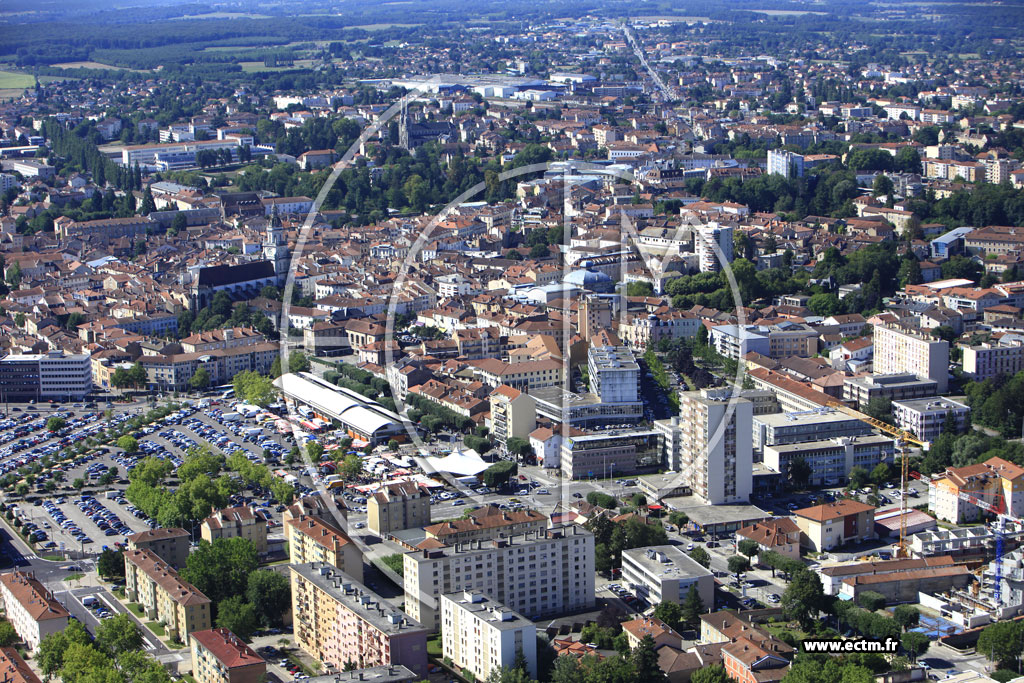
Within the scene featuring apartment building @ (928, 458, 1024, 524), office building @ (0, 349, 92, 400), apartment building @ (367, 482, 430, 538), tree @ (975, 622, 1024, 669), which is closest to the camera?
tree @ (975, 622, 1024, 669)

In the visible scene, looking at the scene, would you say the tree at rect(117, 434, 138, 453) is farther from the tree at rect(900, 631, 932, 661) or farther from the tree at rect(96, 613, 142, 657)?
the tree at rect(900, 631, 932, 661)

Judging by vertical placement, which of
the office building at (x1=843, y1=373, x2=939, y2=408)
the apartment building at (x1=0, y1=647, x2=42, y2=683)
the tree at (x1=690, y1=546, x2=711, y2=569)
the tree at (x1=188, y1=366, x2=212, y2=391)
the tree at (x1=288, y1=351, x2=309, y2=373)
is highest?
the apartment building at (x1=0, y1=647, x2=42, y2=683)

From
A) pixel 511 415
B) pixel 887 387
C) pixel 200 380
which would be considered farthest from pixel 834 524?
pixel 200 380

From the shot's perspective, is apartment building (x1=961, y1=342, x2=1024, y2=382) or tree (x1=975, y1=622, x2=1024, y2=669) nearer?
tree (x1=975, y1=622, x2=1024, y2=669)

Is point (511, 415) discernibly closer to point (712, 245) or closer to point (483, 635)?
point (483, 635)

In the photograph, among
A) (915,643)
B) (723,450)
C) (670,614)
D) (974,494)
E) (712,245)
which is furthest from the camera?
(712,245)

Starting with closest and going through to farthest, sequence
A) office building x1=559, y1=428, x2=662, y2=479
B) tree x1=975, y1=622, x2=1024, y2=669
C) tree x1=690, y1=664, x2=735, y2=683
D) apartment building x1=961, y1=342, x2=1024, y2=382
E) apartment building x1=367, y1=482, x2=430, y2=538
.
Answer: tree x1=690, y1=664, x2=735, y2=683 < tree x1=975, y1=622, x2=1024, y2=669 < apartment building x1=367, y1=482, x2=430, y2=538 < office building x1=559, y1=428, x2=662, y2=479 < apartment building x1=961, y1=342, x2=1024, y2=382

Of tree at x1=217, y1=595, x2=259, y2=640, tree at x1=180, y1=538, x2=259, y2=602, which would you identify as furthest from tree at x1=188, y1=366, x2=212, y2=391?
tree at x1=217, y1=595, x2=259, y2=640

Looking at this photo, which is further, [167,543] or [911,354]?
[911,354]

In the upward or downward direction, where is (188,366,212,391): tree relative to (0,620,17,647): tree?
downward
